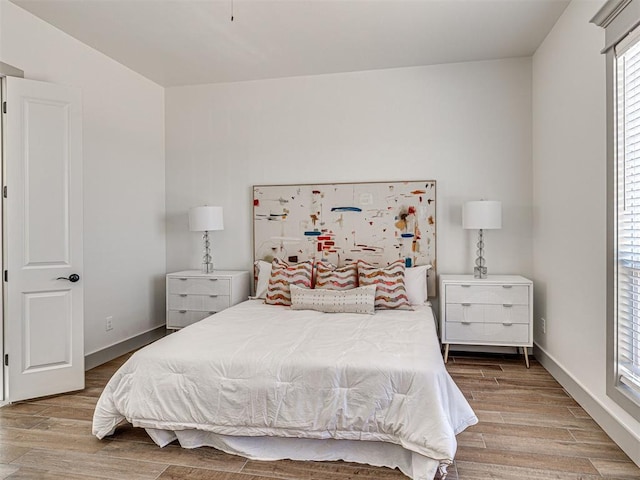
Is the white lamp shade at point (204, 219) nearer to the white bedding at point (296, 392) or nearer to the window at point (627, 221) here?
the white bedding at point (296, 392)

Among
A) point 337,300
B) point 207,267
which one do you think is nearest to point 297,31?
point 337,300

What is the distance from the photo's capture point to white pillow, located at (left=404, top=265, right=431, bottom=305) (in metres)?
3.85

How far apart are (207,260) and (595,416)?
3.52m

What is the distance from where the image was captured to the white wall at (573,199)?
253 cm

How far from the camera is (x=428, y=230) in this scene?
4.10 metres

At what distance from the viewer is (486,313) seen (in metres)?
3.61

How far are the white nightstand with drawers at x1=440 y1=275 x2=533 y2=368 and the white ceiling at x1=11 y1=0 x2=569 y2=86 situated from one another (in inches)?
82.6

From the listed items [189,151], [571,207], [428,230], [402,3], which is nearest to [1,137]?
[189,151]

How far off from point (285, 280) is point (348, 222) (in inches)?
35.7

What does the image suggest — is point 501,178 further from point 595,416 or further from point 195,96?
point 195,96

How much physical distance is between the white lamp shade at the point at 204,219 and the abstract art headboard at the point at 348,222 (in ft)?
1.40

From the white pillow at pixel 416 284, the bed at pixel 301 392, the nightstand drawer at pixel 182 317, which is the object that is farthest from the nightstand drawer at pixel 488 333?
the nightstand drawer at pixel 182 317

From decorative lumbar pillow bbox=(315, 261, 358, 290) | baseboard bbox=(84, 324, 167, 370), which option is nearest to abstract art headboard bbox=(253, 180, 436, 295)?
decorative lumbar pillow bbox=(315, 261, 358, 290)

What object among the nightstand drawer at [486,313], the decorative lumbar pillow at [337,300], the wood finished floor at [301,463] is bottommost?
Answer: the wood finished floor at [301,463]
